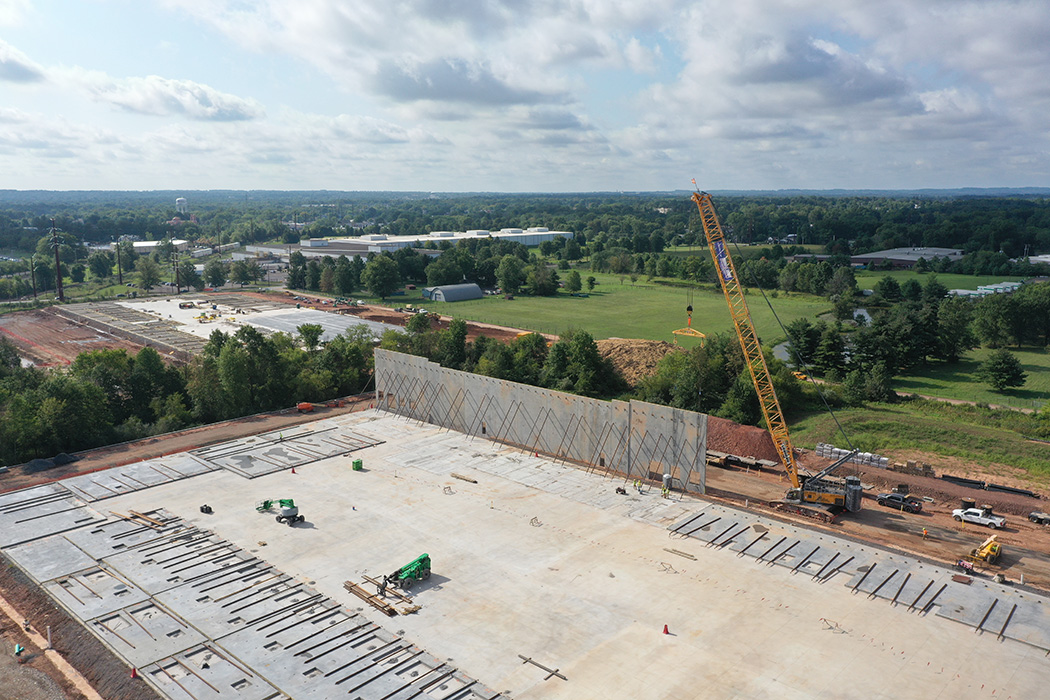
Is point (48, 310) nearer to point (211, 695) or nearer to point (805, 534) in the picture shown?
point (211, 695)

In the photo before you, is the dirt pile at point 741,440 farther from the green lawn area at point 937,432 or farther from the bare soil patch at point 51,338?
the bare soil patch at point 51,338

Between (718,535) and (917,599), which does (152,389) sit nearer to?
(718,535)

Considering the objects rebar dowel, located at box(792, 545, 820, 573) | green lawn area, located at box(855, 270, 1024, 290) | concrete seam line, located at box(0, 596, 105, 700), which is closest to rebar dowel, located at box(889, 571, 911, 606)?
rebar dowel, located at box(792, 545, 820, 573)

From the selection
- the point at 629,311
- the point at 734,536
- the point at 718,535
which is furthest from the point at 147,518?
the point at 629,311

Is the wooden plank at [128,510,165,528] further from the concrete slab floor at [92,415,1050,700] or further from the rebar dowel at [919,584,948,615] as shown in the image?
the rebar dowel at [919,584,948,615]

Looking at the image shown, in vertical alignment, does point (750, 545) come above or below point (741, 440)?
below

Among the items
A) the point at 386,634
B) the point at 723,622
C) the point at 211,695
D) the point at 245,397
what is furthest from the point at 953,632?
the point at 245,397
